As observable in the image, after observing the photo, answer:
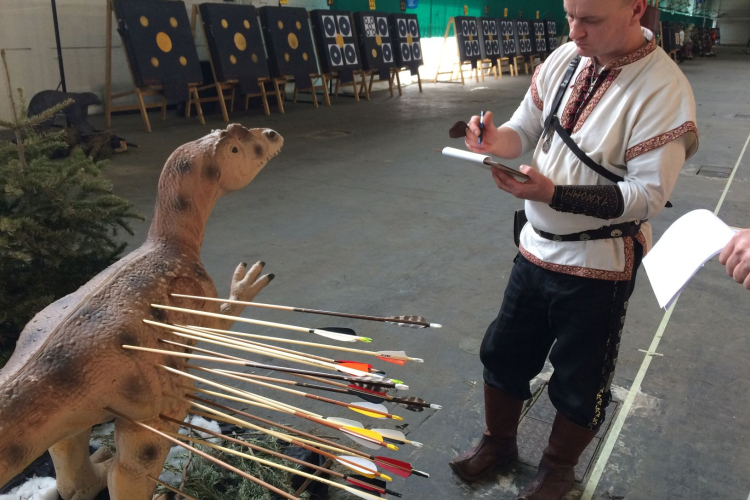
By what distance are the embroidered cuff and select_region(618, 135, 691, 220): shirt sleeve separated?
0.07 feet

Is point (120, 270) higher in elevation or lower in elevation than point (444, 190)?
higher

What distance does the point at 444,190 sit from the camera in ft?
16.9

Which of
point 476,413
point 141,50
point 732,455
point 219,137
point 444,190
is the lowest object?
point 732,455

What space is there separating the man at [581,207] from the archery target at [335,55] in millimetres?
8055

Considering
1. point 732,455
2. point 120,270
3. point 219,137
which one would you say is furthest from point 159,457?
point 732,455

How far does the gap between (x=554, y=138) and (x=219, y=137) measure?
0.90m

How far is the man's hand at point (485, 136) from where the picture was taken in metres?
1.77

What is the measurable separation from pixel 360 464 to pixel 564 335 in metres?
0.81

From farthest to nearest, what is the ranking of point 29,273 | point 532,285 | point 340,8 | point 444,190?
point 340,8
point 444,190
point 29,273
point 532,285

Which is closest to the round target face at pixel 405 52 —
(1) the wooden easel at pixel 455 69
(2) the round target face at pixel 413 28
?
(2) the round target face at pixel 413 28

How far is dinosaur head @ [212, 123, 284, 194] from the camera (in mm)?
1590

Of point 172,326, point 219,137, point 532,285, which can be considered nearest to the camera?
point 172,326

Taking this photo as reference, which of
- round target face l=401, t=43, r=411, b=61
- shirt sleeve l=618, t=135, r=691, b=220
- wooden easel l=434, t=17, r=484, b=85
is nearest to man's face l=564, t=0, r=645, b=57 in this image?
shirt sleeve l=618, t=135, r=691, b=220

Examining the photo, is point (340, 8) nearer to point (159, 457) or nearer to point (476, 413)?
point (476, 413)
